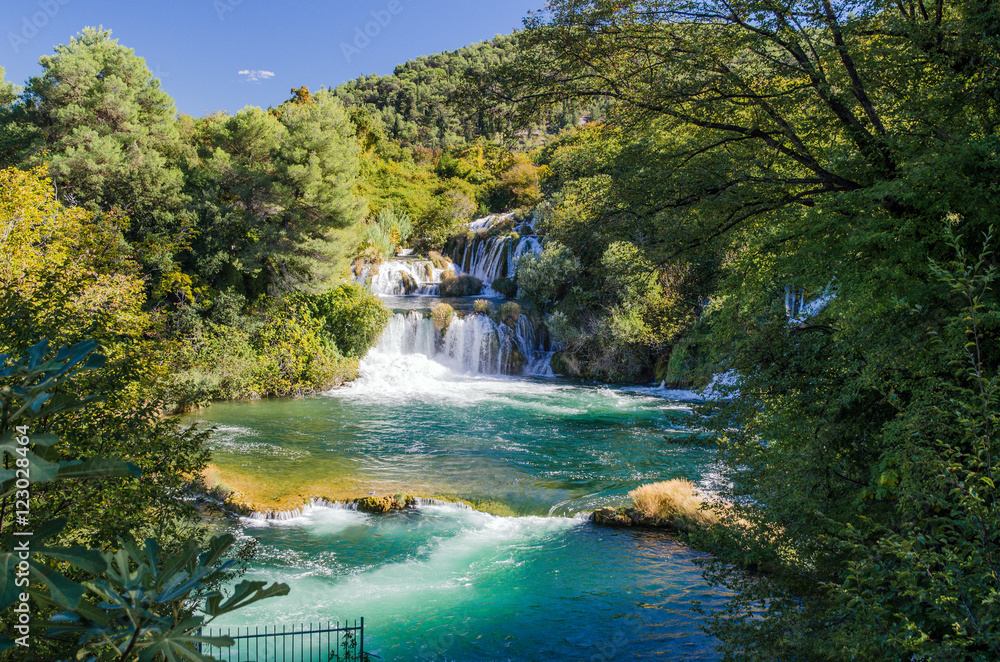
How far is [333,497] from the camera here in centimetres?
950

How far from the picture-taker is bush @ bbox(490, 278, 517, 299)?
2466 cm

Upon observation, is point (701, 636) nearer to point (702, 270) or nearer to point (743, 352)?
point (743, 352)

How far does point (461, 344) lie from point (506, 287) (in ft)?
17.6

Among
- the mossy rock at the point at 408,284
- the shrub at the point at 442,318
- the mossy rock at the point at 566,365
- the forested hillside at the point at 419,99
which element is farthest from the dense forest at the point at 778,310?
the forested hillside at the point at 419,99

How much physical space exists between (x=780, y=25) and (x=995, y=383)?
3415mm

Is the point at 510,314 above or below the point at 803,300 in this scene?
above

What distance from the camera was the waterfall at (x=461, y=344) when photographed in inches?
→ 795

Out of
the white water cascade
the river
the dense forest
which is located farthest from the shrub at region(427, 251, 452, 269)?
the dense forest

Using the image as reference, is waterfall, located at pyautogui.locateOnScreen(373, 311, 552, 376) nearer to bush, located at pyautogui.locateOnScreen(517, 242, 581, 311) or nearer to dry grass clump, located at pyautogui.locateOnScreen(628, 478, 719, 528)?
bush, located at pyautogui.locateOnScreen(517, 242, 581, 311)

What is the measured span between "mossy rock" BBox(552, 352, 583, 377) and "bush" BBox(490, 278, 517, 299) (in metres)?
4.92

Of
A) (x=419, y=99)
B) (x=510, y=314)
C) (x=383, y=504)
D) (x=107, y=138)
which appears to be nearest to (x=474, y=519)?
(x=383, y=504)

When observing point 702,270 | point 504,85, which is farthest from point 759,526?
point 702,270

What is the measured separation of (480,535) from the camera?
863cm

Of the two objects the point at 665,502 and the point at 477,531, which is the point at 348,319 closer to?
the point at 477,531
